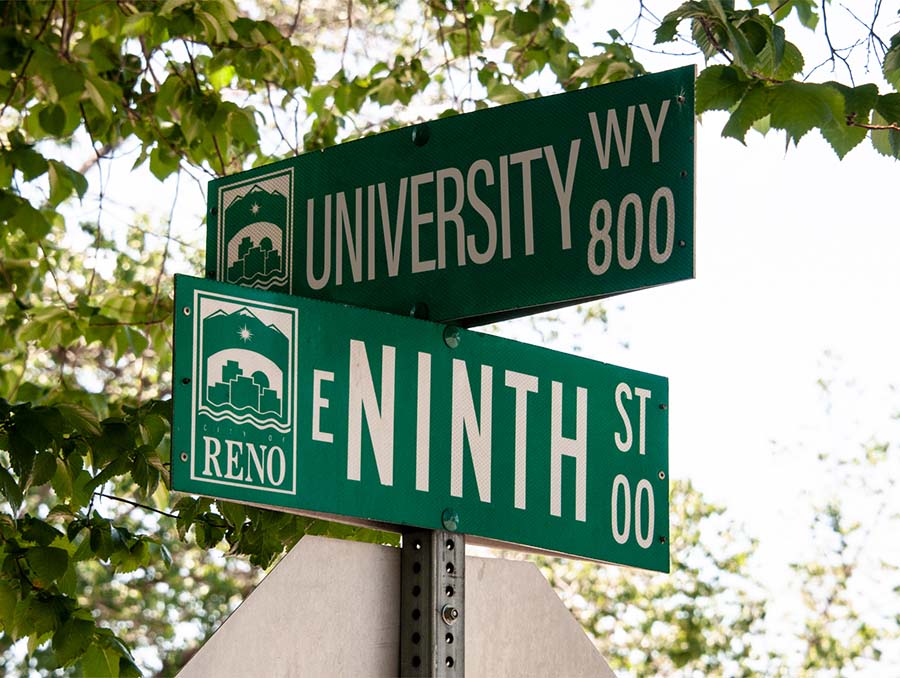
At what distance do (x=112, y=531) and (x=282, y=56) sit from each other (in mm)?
2135

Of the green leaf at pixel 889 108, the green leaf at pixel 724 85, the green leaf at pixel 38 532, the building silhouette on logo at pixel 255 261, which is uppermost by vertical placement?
the green leaf at pixel 724 85

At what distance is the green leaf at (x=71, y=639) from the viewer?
2633 mm

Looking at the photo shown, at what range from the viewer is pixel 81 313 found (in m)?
4.19

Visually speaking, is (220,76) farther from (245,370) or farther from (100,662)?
(245,370)

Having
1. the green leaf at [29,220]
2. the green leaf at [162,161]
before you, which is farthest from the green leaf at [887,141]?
the green leaf at [162,161]

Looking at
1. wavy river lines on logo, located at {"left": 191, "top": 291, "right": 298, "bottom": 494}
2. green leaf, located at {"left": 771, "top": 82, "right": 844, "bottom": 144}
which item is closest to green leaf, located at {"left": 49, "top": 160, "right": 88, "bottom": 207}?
green leaf, located at {"left": 771, "top": 82, "right": 844, "bottom": 144}

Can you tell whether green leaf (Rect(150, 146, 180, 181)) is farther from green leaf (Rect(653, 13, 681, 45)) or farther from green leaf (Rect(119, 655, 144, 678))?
green leaf (Rect(653, 13, 681, 45))

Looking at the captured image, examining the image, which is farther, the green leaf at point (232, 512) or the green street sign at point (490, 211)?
the green leaf at point (232, 512)

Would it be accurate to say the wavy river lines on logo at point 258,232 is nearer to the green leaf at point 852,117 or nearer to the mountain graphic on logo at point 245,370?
the mountain graphic on logo at point 245,370

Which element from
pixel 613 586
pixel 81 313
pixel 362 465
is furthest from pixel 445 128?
pixel 613 586

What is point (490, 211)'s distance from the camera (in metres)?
1.83

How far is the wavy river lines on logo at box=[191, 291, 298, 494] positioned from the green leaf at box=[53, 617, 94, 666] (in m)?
1.22

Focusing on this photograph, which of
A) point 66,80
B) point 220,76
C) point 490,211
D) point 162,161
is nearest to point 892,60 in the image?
point 490,211

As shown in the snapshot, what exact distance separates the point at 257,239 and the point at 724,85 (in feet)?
2.77
